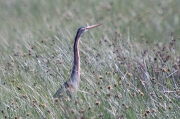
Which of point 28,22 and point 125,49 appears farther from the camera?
point 28,22

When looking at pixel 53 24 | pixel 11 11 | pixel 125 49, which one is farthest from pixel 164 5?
pixel 125 49

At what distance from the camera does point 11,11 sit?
1404cm

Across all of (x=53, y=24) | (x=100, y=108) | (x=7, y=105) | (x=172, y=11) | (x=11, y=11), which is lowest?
(x=100, y=108)

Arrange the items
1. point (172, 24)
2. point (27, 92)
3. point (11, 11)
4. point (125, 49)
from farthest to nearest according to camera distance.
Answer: point (11, 11), point (172, 24), point (125, 49), point (27, 92)

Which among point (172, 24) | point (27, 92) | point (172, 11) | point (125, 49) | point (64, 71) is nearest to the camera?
point (27, 92)

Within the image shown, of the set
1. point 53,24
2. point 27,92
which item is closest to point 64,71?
point 27,92

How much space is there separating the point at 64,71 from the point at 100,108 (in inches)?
61.6

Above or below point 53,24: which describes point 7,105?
below

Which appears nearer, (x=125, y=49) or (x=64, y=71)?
(x=64, y=71)

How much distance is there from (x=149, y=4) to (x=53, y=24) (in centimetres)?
243

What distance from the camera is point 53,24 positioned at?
11758mm

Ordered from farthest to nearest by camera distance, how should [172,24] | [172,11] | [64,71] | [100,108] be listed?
[172,11] < [172,24] < [64,71] < [100,108]

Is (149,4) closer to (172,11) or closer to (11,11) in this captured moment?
(172,11)

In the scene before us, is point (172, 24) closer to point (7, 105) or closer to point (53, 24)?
point (53, 24)
